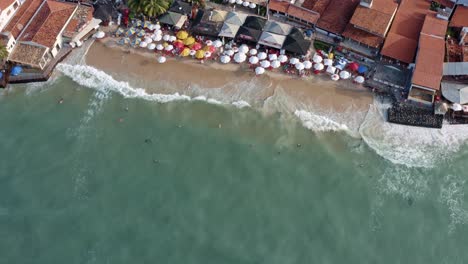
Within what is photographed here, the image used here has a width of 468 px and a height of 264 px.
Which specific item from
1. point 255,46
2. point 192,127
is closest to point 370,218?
point 192,127

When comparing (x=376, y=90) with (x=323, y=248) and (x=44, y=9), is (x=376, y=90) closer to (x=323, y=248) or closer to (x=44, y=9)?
(x=323, y=248)

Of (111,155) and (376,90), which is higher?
(376,90)

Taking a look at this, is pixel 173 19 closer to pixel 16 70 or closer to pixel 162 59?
pixel 162 59

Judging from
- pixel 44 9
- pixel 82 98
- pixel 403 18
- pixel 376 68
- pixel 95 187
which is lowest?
pixel 95 187

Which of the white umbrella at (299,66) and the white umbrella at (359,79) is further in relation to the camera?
the white umbrella at (299,66)

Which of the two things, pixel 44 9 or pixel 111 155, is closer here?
pixel 111 155

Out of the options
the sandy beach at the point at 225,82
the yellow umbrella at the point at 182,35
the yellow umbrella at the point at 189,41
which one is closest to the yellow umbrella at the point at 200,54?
the sandy beach at the point at 225,82

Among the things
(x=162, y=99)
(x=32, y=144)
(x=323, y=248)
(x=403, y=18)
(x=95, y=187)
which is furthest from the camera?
(x=403, y=18)

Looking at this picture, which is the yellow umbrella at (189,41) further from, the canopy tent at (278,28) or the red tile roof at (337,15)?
the red tile roof at (337,15)
